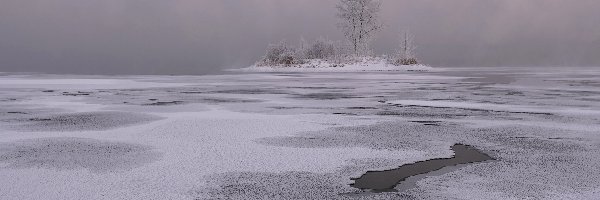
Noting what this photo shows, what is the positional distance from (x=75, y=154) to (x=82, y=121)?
3.74m

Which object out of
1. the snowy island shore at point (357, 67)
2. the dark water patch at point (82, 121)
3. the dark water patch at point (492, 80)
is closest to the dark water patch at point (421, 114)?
the dark water patch at point (82, 121)

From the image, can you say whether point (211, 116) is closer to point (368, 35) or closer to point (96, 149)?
point (96, 149)

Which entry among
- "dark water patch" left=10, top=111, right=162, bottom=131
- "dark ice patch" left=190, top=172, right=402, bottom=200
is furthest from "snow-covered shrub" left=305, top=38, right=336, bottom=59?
"dark ice patch" left=190, top=172, right=402, bottom=200

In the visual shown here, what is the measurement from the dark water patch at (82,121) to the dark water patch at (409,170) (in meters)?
5.31

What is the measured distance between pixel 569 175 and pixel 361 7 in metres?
62.5

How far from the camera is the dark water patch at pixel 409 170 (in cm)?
475

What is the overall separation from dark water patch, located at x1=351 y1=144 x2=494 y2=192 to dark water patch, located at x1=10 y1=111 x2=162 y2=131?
17.4 feet

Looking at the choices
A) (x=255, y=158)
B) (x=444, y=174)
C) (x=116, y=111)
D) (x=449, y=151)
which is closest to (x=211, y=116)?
(x=116, y=111)

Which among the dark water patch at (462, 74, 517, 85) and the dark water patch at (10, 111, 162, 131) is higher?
the dark water patch at (10, 111, 162, 131)

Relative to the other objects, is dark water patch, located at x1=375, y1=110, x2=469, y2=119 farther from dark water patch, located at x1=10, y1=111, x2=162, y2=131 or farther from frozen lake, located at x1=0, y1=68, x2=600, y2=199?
dark water patch, located at x1=10, y1=111, x2=162, y2=131

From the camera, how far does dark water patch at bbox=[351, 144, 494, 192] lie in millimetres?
4750

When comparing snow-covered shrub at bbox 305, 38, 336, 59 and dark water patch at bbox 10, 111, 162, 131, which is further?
snow-covered shrub at bbox 305, 38, 336, 59

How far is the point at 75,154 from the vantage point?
20.4 feet

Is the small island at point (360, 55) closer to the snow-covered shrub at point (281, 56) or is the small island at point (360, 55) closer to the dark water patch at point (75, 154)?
the snow-covered shrub at point (281, 56)
